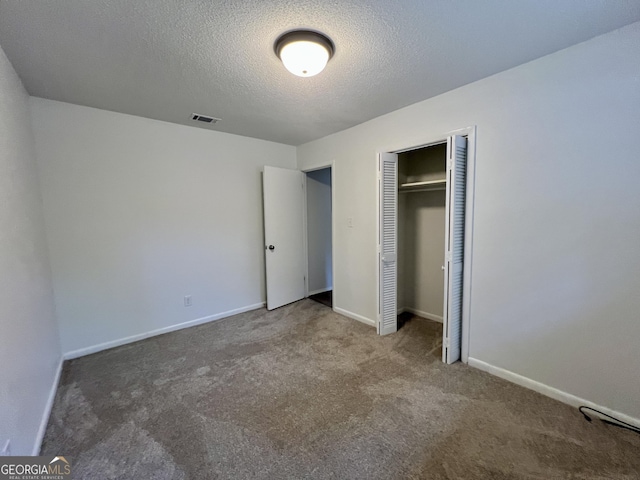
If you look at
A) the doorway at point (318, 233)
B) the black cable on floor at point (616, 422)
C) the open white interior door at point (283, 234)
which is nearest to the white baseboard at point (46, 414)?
the open white interior door at point (283, 234)

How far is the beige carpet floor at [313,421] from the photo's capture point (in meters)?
1.46

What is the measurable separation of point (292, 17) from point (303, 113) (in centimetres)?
137

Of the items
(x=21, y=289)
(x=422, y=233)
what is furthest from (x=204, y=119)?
(x=422, y=233)

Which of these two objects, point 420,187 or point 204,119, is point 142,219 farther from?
point 420,187

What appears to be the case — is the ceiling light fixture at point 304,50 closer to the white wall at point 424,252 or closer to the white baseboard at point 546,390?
the white wall at point 424,252

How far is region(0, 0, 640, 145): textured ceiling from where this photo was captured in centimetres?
143

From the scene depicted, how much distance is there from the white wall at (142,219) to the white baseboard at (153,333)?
0.04 meters

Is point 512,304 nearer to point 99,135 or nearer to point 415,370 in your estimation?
point 415,370

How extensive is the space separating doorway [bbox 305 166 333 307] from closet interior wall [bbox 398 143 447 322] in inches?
49.8

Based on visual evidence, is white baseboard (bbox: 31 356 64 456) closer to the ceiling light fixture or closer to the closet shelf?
the ceiling light fixture

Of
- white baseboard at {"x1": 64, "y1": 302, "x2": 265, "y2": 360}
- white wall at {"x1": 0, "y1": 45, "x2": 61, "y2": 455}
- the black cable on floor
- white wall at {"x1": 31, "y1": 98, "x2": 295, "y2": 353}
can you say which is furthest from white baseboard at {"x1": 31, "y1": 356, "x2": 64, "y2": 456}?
the black cable on floor

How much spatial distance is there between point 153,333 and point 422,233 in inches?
136

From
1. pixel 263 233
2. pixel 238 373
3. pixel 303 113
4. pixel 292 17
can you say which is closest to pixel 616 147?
pixel 292 17

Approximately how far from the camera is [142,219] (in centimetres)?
297
